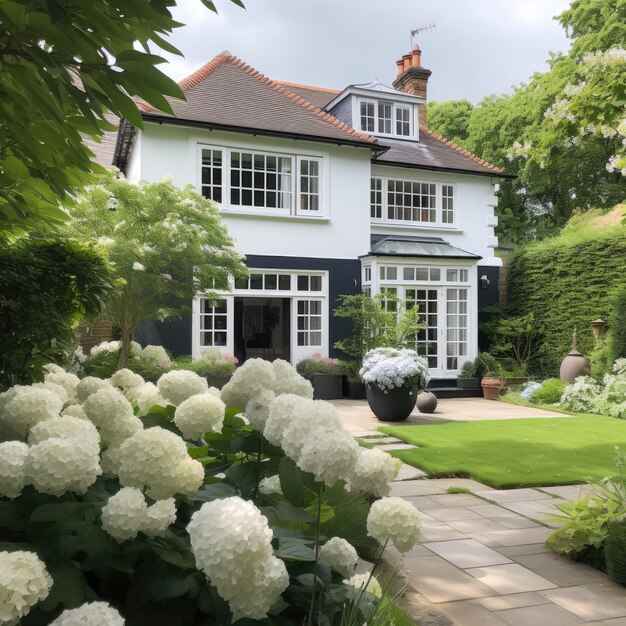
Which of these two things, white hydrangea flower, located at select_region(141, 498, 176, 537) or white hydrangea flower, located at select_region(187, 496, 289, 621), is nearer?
white hydrangea flower, located at select_region(187, 496, 289, 621)

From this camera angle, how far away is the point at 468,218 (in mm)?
14578

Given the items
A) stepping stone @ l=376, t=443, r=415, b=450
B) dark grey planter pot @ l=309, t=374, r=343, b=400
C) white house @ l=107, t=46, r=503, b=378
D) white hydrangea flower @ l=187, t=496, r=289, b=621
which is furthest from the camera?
white house @ l=107, t=46, r=503, b=378

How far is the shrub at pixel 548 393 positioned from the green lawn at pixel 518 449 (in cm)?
190

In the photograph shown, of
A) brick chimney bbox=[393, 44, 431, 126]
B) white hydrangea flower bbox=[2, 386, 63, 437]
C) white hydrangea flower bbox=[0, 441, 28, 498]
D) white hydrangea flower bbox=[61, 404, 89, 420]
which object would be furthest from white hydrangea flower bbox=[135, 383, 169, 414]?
brick chimney bbox=[393, 44, 431, 126]

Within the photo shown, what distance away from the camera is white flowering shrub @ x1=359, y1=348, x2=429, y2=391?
874 centimetres

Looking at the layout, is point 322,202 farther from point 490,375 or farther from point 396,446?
point 396,446

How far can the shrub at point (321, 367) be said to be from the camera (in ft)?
39.0

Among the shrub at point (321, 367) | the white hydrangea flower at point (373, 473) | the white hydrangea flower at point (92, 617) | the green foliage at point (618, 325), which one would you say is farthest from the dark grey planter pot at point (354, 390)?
the white hydrangea flower at point (92, 617)

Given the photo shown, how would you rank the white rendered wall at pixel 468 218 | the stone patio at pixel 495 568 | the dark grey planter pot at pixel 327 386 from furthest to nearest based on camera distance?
the white rendered wall at pixel 468 218
the dark grey planter pot at pixel 327 386
the stone patio at pixel 495 568

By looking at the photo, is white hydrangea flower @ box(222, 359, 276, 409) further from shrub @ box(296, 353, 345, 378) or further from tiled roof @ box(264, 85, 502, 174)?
tiled roof @ box(264, 85, 502, 174)

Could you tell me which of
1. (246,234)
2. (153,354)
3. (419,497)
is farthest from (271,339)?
(153,354)

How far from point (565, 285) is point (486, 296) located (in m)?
1.93

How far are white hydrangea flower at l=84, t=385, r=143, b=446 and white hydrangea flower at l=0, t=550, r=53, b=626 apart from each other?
0.79 meters

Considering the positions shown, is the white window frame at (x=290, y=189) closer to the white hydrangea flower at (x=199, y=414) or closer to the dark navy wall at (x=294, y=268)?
the dark navy wall at (x=294, y=268)
